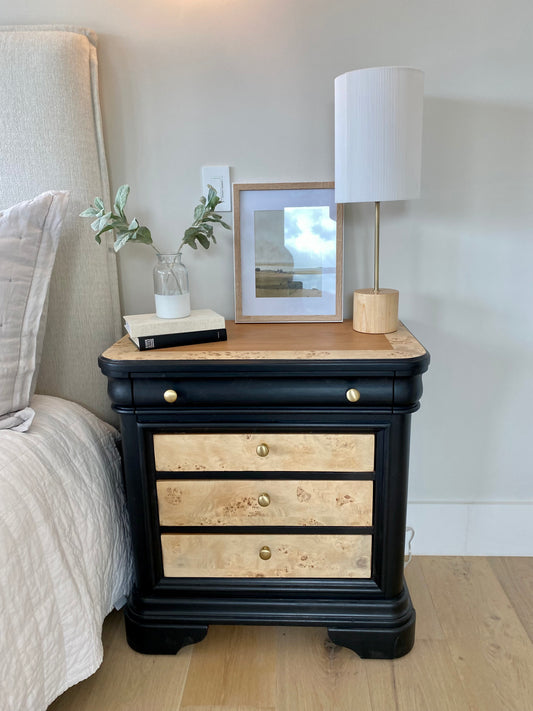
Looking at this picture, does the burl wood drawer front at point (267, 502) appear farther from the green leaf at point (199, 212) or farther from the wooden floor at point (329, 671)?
the green leaf at point (199, 212)

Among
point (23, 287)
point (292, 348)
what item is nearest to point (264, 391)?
point (292, 348)

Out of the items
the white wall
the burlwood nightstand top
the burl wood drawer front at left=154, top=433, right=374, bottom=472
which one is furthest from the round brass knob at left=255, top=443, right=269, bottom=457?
the white wall

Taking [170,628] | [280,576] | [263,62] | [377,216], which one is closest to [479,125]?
[377,216]

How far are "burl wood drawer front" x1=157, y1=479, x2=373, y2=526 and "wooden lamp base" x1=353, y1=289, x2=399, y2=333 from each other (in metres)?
0.38

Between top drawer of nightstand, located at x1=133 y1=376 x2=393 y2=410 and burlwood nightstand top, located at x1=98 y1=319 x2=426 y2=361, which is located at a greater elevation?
burlwood nightstand top, located at x1=98 y1=319 x2=426 y2=361

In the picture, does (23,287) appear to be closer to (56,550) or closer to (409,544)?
(56,550)

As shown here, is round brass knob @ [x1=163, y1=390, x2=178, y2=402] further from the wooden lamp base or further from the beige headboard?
the wooden lamp base

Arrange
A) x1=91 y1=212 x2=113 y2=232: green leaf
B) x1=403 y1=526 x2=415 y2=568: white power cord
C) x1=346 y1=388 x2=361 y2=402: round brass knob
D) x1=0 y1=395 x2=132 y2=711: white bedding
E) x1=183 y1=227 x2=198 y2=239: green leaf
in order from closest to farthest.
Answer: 1. x1=0 y1=395 x2=132 y2=711: white bedding
2. x1=346 y1=388 x2=361 y2=402: round brass knob
3. x1=91 y1=212 x2=113 y2=232: green leaf
4. x1=183 y1=227 x2=198 y2=239: green leaf
5. x1=403 y1=526 x2=415 y2=568: white power cord

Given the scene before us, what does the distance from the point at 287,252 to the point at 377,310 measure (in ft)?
1.09

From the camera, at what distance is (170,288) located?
142 cm

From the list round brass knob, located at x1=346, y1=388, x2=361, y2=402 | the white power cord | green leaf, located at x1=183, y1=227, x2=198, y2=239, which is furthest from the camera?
the white power cord

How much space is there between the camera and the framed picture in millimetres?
1555

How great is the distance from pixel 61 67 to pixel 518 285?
136 centimetres

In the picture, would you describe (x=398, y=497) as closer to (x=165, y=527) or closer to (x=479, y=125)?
(x=165, y=527)
